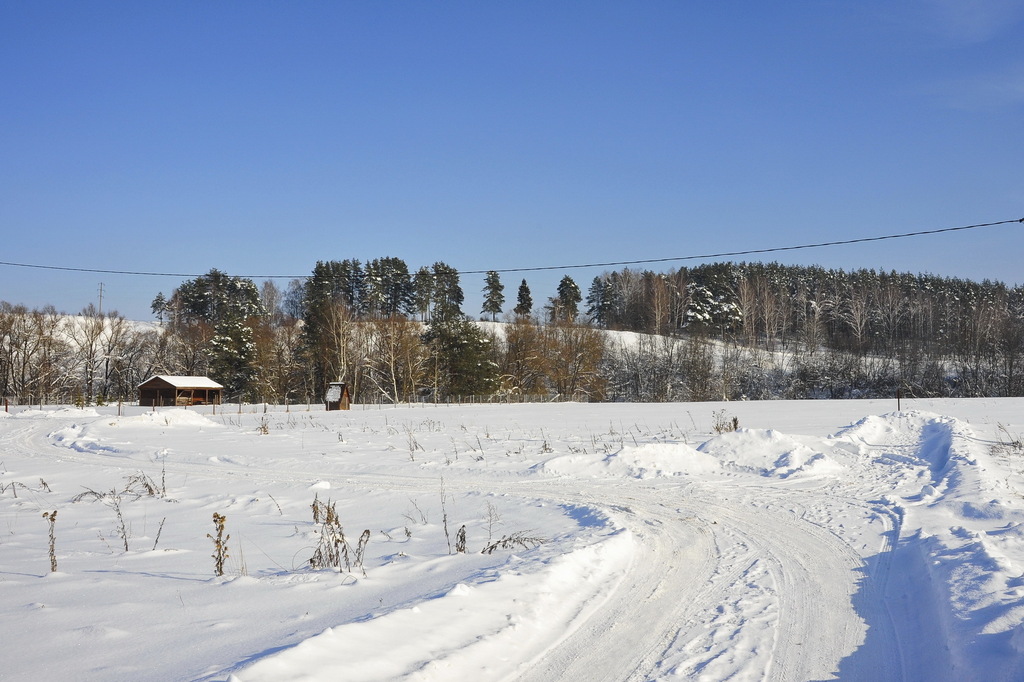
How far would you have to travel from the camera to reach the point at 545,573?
228 inches

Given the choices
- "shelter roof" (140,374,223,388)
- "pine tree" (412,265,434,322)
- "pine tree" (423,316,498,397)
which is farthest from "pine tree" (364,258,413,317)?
"shelter roof" (140,374,223,388)

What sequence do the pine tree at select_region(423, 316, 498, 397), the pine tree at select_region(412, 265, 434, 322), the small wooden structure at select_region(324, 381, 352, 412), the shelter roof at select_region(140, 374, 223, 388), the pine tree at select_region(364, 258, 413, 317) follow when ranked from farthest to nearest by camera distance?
the pine tree at select_region(364, 258, 413, 317) < the pine tree at select_region(412, 265, 434, 322) < the pine tree at select_region(423, 316, 498, 397) < the shelter roof at select_region(140, 374, 223, 388) < the small wooden structure at select_region(324, 381, 352, 412)

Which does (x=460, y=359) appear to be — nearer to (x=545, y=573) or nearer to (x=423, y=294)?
(x=423, y=294)

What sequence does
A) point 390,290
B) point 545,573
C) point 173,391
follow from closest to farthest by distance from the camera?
point 545,573
point 173,391
point 390,290

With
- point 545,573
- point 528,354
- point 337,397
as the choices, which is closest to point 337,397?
point 337,397

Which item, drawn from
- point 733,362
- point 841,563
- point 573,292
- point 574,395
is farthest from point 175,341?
point 841,563

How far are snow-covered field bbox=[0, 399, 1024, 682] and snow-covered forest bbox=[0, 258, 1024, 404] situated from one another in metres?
42.5

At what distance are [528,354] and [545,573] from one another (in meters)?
54.8

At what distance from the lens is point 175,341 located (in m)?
69.2

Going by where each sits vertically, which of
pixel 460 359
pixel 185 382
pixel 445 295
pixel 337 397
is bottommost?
pixel 337 397

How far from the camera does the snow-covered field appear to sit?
4129mm

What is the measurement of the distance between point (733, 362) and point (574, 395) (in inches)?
701

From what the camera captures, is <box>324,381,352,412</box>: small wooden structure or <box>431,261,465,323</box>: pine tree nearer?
<box>324,381,352,412</box>: small wooden structure

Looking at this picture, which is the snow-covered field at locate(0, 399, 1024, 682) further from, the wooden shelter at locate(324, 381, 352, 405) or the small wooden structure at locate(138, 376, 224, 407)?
the small wooden structure at locate(138, 376, 224, 407)
